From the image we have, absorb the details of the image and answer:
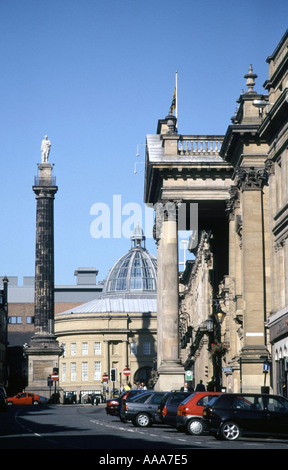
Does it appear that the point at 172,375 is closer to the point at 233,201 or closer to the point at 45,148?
the point at 233,201

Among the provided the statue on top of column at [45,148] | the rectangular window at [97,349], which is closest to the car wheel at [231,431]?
the statue on top of column at [45,148]

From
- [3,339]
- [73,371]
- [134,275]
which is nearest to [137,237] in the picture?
[134,275]

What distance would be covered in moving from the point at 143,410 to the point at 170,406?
348 cm

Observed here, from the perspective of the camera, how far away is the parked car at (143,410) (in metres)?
42.7

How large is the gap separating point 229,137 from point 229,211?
565 cm

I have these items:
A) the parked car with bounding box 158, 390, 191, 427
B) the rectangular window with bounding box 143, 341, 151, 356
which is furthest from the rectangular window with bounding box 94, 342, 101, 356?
the parked car with bounding box 158, 390, 191, 427

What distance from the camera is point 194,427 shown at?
3528 centimetres

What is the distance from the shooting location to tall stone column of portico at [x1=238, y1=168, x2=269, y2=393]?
4828 cm

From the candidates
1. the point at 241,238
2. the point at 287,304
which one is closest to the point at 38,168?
the point at 241,238

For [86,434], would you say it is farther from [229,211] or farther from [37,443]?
[229,211]

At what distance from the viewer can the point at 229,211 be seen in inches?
2208

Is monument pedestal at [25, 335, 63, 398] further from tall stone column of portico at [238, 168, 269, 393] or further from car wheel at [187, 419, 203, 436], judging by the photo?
car wheel at [187, 419, 203, 436]

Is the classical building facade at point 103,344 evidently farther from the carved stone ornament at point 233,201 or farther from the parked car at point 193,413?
the parked car at point 193,413

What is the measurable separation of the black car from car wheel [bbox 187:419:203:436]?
3.56 meters
